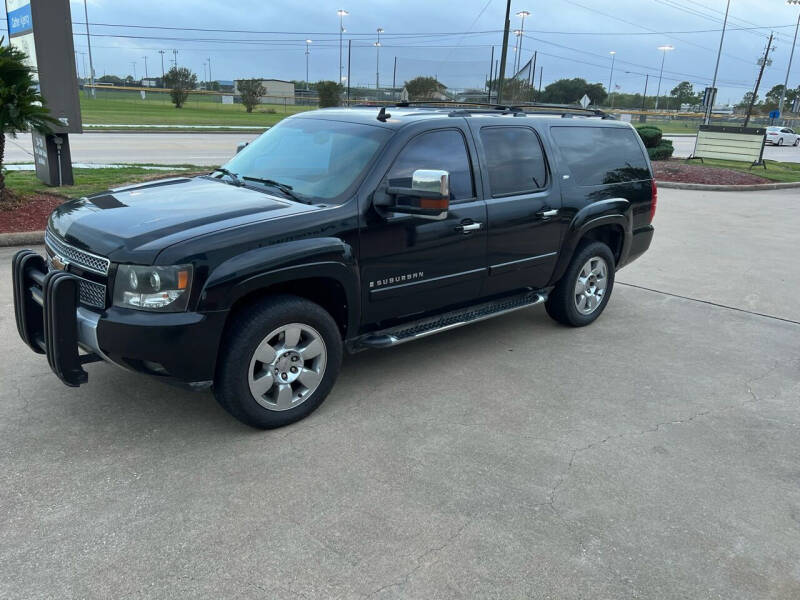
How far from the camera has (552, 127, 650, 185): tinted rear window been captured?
18.6 feet

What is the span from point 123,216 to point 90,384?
1304 mm

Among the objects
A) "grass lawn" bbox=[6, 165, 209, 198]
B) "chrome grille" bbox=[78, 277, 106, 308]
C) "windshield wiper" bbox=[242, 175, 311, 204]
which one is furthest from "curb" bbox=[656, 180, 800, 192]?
→ "chrome grille" bbox=[78, 277, 106, 308]

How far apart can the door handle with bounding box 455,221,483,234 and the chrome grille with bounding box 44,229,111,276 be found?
2.30m

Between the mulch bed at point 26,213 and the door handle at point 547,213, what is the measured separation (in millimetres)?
6318

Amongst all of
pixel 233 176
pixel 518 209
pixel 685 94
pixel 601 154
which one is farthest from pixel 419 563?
pixel 685 94

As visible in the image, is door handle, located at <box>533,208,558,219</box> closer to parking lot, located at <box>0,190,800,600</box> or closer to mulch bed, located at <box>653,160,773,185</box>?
parking lot, located at <box>0,190,800,600</box>

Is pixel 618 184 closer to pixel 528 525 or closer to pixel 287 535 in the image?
pixel 528 525

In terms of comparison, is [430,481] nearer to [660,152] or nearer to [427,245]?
[427,245]

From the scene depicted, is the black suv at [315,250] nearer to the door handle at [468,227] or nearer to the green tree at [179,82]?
the door handle at [468,227]

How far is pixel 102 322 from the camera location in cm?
339

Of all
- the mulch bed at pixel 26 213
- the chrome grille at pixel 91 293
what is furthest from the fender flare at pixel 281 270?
the mulch bed at pixel 26 213

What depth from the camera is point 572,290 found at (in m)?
5.87

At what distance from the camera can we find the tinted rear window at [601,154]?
5.66 meters

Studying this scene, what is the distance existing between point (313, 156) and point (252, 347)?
161 centimetres
